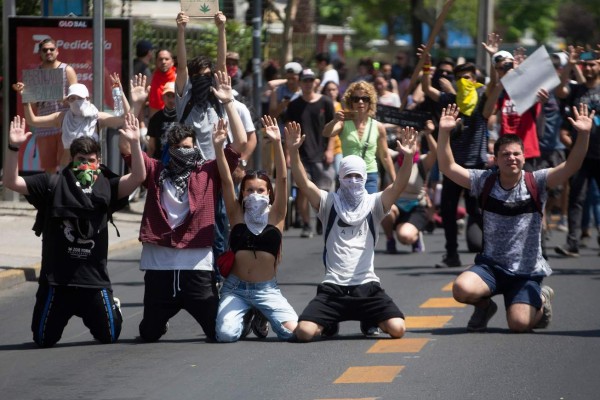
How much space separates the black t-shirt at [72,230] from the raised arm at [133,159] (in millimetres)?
130

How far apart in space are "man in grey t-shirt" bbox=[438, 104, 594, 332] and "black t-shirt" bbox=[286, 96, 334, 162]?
7.19 meters

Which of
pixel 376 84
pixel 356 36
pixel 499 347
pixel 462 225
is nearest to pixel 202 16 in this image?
pixel 499 347

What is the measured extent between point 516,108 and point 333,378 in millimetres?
5855

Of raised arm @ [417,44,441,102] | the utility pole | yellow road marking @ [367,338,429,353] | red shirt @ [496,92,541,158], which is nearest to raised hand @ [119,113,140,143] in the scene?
yellow road marking @ [367,338,429,353]

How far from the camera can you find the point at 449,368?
8.99 metres

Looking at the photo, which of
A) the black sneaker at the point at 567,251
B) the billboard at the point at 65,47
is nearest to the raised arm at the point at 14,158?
the black sneaker at the point at 567,251

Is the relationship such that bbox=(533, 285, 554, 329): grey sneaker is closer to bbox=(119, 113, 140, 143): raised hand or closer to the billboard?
bbox=(119, 113, 140, 143): raised hand

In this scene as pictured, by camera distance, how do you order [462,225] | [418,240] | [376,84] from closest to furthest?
[418,240] < [462,225] < [376,84]

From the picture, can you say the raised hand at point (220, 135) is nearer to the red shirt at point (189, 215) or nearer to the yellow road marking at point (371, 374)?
the red shirt at point (189, 215)

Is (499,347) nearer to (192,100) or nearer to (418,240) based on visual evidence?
(192,100)

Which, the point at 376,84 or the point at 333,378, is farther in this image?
the point at 376,84

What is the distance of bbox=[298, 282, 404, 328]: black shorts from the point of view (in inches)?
392

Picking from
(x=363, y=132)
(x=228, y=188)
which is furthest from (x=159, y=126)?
(x=228, y=188)

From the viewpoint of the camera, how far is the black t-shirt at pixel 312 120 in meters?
17.7
